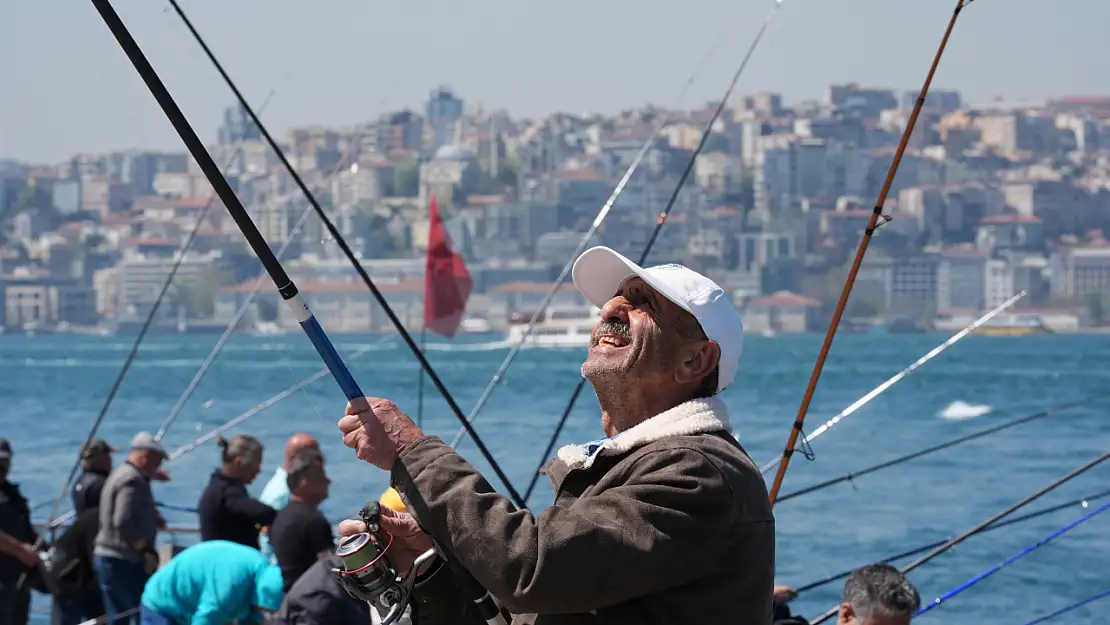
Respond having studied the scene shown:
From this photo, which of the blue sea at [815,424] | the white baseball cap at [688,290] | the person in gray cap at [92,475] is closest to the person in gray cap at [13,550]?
the person in gray cap at [92,475]

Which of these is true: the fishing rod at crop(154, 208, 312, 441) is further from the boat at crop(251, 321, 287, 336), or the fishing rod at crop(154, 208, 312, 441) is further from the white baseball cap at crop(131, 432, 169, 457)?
the white baseball cap at crop(131, 432, 169, 457)

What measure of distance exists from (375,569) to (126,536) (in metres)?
4.60

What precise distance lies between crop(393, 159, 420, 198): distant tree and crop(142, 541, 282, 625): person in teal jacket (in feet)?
216


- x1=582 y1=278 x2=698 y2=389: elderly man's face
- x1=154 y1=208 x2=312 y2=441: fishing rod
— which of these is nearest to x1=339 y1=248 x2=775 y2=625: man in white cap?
x1=582 y1=278 x2=698 y2=389: elderly man's face

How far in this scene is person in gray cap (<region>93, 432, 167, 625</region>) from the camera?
6.56 meters

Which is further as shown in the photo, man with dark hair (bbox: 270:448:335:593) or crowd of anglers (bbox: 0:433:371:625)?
man with dark hair (bbox: 270:448:335:593)

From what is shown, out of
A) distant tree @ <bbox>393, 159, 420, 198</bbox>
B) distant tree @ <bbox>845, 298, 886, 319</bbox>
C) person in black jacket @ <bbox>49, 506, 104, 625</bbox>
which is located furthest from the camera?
distant tree @ <bbox>845, 298, 886, 319</bbox>

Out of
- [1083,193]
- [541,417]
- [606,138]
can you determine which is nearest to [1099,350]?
[1083,193]

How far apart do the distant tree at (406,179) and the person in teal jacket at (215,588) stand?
65.7 m

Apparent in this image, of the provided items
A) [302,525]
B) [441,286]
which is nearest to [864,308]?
[441,286]

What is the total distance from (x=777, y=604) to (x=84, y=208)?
11210 millimetres

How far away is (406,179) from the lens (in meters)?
79.4

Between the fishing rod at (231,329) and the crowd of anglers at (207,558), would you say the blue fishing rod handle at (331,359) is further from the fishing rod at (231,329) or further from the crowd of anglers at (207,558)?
the fishing rod at (231,329)

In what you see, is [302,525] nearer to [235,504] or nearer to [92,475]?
[235,504]
